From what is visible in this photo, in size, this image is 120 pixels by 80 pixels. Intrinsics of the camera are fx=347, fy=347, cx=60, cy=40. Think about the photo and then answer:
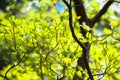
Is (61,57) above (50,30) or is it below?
below

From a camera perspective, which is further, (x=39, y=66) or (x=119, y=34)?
(x=39, y=66)

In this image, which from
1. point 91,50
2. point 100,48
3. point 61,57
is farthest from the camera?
point 91,50

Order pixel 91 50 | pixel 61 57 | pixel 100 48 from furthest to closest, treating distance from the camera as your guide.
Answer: pixel 91 50
pixel 100 48
pixel 61 57

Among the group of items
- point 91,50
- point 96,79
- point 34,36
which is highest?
point 34,36

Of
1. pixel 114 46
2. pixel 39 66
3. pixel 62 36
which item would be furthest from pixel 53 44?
pixel 114 46

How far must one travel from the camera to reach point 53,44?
16.5ft

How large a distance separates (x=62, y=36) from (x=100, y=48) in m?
0.59

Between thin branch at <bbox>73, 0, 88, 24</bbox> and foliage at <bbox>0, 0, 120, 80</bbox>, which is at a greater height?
thin branch at <bbox>73, 0, 88, 24</bbox>

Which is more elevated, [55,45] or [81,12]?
[81,12]

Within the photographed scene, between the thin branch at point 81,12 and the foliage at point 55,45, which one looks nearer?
the foliage at point 55,45

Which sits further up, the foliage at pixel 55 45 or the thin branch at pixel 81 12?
the thin branch at pixel 81 12

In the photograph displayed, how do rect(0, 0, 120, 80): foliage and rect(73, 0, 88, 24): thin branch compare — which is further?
rect(73, 0, 88, 24): thin branch

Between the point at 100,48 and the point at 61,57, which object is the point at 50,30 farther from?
the point at 100,48

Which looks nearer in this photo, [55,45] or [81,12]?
[55,45]
